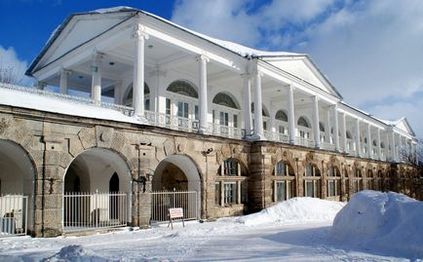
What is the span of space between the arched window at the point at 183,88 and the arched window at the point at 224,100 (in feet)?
6.17

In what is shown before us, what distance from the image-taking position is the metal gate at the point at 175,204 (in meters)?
18.1

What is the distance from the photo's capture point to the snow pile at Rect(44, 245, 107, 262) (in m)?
8.47

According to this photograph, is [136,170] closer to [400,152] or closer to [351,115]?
[351,115]

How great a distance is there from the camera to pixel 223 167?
66.9 ft

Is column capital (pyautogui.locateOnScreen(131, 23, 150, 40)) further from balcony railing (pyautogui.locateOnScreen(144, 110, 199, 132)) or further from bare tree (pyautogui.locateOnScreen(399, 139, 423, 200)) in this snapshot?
bare tree (pyautogui.locateOnScreen(399, 139, 423, 200))

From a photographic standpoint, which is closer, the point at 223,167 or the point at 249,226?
the point at 249,226

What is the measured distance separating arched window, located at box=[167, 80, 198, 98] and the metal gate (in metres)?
6.71

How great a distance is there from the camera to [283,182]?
23.9 m

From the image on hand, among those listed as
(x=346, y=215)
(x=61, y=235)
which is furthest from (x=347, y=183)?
(x=61, y=235)

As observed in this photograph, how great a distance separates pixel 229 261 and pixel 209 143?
395 inches

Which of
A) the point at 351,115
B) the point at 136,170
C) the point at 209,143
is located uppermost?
the point at 351,115

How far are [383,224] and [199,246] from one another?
519 cm

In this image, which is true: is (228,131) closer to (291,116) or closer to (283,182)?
(283,182)

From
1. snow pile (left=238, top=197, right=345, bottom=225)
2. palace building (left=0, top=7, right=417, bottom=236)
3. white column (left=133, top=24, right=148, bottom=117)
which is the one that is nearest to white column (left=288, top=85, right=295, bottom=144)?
palace building (left=0, top=7, right=417, bottom=236)
